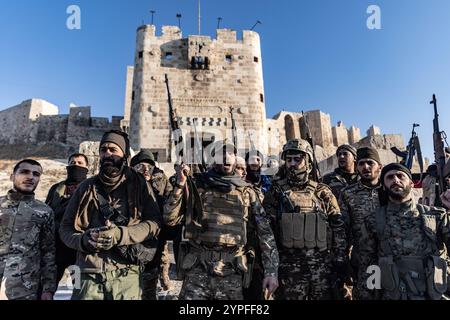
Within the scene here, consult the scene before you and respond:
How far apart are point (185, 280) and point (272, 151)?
20.8 meters

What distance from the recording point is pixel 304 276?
325 cm

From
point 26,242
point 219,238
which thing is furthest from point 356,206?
point 26,242

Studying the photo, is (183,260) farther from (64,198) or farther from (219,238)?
(64,198)

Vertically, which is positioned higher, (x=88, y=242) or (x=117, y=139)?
(x=117, y=139)

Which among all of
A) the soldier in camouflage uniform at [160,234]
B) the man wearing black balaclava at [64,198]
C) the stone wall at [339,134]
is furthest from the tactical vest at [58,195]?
the stone wall at [339,134]

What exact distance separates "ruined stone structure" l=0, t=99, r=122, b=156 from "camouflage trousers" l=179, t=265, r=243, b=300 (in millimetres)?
27909

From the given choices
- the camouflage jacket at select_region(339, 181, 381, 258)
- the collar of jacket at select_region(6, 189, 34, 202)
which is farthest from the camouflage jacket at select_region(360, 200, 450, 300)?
the collar of jacket at select_region(6, 189, 34, 202)

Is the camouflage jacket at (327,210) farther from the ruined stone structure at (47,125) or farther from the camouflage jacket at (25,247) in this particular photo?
the ruined stone structure at (47,125)

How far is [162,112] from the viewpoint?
18297mm

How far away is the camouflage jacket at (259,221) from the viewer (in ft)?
10.0

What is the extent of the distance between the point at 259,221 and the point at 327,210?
36.1 inches

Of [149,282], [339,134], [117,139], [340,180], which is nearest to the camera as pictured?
[117,139]
